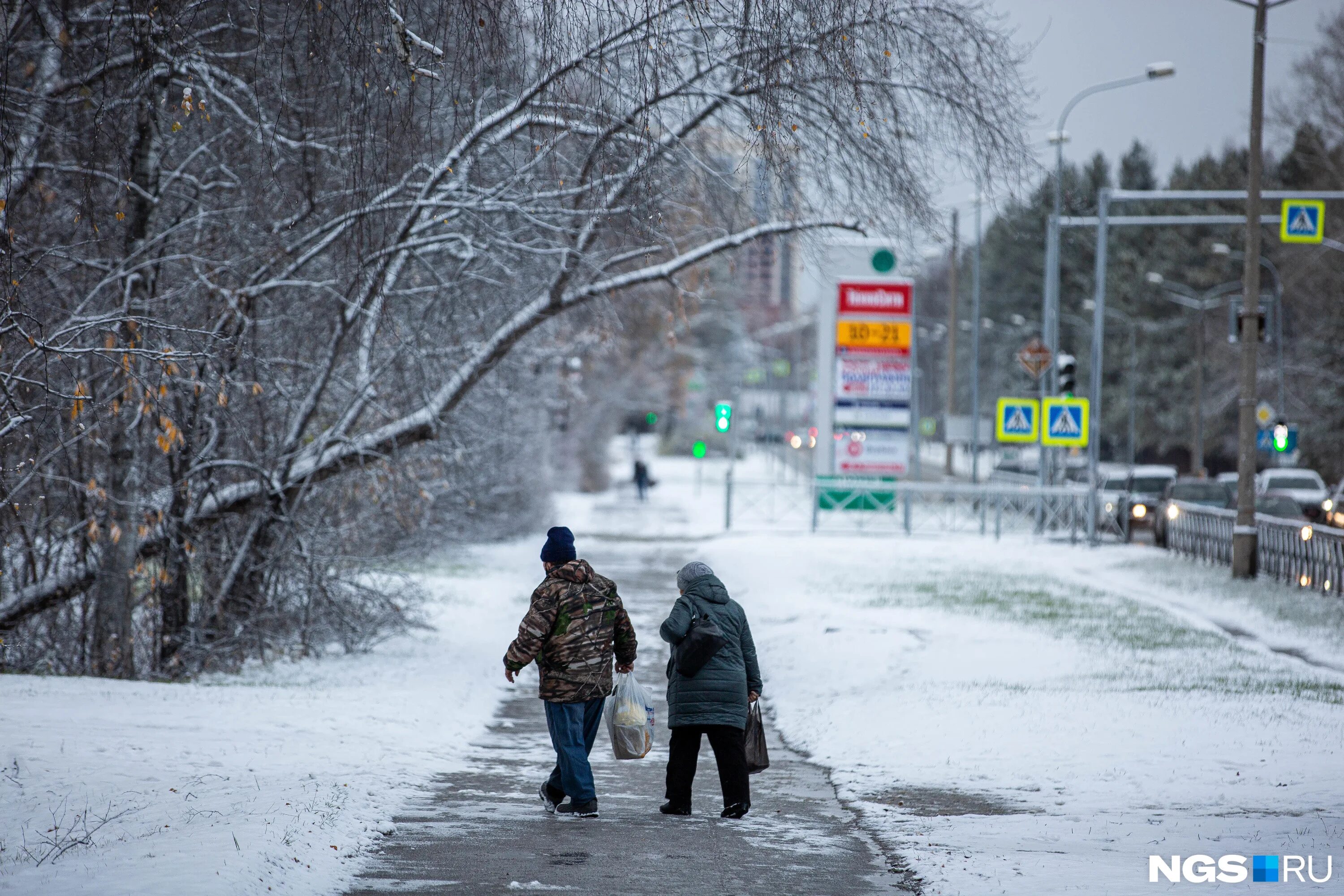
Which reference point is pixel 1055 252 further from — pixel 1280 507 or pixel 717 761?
pixel 717 761

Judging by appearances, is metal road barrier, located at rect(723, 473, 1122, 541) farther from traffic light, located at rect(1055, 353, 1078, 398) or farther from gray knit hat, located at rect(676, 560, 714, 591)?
gray knit hat, located at rect(676, 560, 714, 591)

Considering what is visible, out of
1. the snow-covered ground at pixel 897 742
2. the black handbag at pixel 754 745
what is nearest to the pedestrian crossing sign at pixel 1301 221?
the snow-covered ground at pixel 897 742

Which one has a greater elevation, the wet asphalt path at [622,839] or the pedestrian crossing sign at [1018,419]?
the pedestrian crossing sign at [1018,419]

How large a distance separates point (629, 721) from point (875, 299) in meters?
28.5

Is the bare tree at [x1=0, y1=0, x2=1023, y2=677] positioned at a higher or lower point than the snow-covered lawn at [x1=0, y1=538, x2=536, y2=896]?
higher

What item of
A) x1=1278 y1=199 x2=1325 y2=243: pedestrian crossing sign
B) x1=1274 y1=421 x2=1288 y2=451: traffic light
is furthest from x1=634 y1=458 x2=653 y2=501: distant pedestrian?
x1=1278 y1=199 x2=1325 y2=243: pedestrian crossing sign

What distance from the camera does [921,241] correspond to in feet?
39.7

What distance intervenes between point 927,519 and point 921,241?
28931 millimetres

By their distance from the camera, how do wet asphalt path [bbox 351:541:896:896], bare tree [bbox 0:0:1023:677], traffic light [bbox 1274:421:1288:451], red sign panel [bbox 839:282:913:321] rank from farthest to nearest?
traffic light [bbox 1274:421:1288:451], red sign panel [bbox 839:282:913:321], bare tree [bbox 0:0:1023:677], wet asphalt path [bbox 351:541:896:896]

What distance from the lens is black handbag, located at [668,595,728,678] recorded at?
804 cm

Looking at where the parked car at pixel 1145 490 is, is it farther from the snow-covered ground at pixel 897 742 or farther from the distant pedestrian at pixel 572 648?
the distant pedestrian at pixel 572 648

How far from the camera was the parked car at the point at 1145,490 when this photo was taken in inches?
1415

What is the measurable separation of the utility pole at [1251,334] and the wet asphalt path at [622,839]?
1425cm

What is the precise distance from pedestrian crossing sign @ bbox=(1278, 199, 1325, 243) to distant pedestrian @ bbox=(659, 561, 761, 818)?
19733 mm
